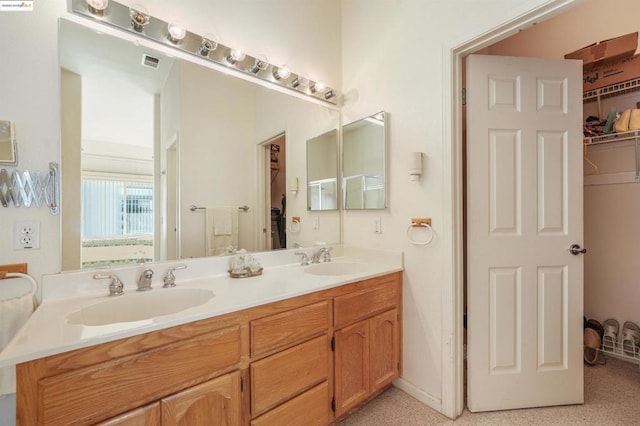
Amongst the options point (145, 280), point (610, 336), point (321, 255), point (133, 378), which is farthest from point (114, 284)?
point (610, 336)

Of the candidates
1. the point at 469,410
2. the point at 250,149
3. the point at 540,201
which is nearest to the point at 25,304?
the point at 250,149

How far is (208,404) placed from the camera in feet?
3.35

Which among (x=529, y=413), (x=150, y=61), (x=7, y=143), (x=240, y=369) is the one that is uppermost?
(x=150, y=61)

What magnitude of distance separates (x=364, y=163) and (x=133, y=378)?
1808mm

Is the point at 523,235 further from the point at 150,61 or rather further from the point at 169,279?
the point at 150,61

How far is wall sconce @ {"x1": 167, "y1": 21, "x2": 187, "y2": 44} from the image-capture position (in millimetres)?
1432

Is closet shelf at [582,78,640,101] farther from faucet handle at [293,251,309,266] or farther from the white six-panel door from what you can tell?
faucet handle at [293,251,309,266]

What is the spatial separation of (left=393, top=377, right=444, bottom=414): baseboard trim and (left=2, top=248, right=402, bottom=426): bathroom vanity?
0.12 meters

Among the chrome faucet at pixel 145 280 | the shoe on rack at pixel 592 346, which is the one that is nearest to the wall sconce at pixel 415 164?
the chrome faucet at pixel 145 280

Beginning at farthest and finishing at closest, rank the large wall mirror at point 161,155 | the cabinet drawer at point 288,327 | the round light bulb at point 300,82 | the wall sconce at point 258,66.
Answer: the round light bulb at point 300,82, the wall sconce at point 258,66, the large wall mirror at point 161,155, the cabinet drawer at point 288,327

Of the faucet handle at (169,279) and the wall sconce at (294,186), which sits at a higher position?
the wall sconce at (294,186)

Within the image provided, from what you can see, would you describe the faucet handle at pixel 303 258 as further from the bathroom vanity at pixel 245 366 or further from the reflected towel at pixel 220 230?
the reflected towel at pixel 220 230

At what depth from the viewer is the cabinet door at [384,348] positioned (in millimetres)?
1639

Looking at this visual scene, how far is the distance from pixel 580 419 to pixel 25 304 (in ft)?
9.13
